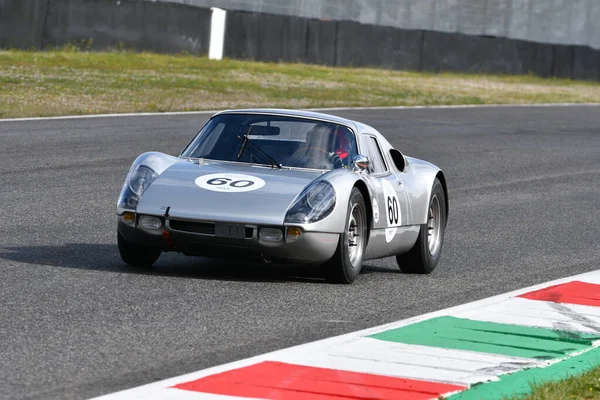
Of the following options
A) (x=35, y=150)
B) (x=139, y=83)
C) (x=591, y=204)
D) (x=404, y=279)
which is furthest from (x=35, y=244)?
(x=139, y=83)

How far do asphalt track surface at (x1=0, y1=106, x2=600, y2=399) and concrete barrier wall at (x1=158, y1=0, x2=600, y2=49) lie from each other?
20.1 metres

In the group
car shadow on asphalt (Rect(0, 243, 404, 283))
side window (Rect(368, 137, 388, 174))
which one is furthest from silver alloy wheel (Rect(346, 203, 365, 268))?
side window (Rect(368, 137, 388, 174))

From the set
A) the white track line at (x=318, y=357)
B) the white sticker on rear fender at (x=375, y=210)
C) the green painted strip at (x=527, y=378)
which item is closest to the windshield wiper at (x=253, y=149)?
the white sticker on rear fender at (x=375, y=210)

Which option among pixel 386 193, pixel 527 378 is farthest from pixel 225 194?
pixel 527 378

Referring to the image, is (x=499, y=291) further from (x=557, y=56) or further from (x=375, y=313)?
(x=557, y=56)

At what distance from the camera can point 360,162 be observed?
8.33 meters

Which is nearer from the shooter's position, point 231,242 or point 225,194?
point 231,242

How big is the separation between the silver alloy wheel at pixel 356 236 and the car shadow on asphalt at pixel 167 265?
0.81ft

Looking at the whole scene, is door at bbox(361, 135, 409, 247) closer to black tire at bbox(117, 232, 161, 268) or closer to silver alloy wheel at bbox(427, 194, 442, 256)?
silver alloy wheel at bbox(427, 194, 442, 256)

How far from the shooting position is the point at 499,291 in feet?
27.0

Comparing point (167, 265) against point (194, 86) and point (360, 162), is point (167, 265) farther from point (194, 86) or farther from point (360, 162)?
point (194, 86)

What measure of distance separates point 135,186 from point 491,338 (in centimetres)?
273

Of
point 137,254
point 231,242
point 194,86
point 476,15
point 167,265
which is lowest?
point 194,86

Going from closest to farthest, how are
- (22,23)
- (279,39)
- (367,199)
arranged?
(367,199) < (22,23) < (279,39)
